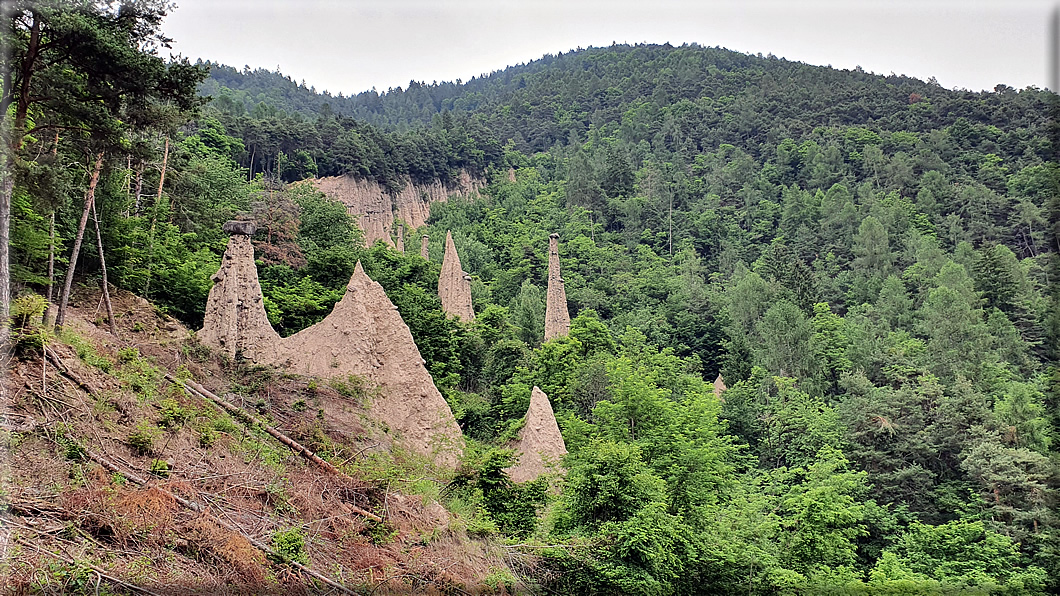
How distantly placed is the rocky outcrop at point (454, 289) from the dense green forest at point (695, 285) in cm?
182

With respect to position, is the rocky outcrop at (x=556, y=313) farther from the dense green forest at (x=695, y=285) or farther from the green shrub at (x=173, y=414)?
the green shrub at (x=173, y=414)

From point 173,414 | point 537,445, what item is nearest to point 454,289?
point 537,445

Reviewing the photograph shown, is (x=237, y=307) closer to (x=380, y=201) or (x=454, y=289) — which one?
(x=454, y=289)

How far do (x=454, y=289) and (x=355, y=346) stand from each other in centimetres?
2140

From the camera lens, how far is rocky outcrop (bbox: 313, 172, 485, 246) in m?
64.3

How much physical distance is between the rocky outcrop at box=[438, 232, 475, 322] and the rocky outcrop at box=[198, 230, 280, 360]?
72.1 ft

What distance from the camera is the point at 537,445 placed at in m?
22.0

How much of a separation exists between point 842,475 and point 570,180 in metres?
59.9

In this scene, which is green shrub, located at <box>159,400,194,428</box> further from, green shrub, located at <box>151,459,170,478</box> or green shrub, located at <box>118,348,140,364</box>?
green shrub, located at <box>118,348,140,364</box>

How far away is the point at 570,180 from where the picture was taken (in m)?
82.9

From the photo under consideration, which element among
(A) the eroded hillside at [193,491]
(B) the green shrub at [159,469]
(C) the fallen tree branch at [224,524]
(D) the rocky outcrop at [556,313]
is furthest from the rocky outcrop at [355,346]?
(D) the rocky outcrop at [556,313]

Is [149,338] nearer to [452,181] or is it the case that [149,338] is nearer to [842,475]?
[842,475]

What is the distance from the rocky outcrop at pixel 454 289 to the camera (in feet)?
129

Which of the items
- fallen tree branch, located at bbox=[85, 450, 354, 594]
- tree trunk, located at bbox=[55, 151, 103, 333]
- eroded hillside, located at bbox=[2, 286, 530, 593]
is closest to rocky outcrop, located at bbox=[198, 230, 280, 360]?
eroded hillside, located at bbox=[2, 286, 530, 593]
